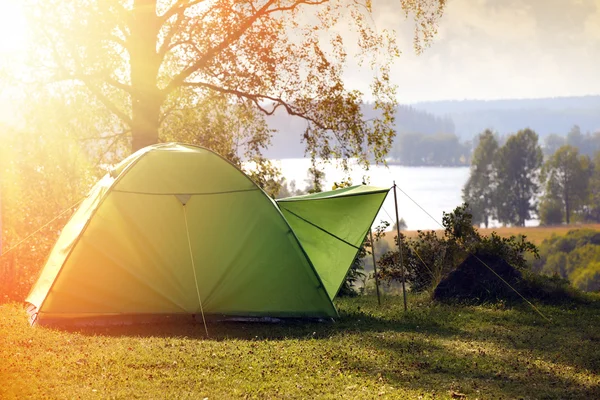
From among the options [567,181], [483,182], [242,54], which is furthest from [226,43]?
[483,182]

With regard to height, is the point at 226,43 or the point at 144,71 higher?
the point at 226,43

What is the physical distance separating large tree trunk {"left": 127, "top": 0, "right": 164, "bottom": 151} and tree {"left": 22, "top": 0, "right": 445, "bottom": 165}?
0.03 meters

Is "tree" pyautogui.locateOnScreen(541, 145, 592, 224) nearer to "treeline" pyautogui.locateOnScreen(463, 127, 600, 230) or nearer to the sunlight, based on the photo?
"treeline" pyautogui.locateOnScreen(463, 127, 600, 230)

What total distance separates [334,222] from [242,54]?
7.88m

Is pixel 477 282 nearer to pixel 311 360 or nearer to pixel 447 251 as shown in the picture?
pixel 447 251

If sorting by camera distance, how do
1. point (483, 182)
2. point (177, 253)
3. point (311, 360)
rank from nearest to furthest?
point (311, 360) < point (177, 253) < point (483, 182)

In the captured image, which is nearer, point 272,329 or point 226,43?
point 272,329

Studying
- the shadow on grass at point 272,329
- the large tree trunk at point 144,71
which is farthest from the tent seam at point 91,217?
the large tree trunk at point 144,71

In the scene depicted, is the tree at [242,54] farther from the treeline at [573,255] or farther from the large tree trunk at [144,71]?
the treeline at [573,255]

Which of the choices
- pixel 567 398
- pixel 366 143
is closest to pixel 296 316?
pixel 567 398

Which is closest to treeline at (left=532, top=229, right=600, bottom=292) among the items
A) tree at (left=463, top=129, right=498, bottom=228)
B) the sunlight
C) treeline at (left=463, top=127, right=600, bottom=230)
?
treeline at (left=463, top=127, right=600, bottom=230)

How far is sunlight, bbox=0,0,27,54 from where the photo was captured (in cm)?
1822

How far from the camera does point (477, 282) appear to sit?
14.3 metres

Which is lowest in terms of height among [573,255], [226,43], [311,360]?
[573,255]
